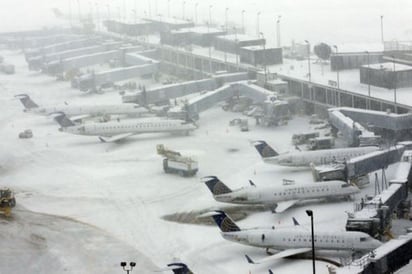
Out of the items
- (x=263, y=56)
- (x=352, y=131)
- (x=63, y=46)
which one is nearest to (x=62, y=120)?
(x=352, y=131)

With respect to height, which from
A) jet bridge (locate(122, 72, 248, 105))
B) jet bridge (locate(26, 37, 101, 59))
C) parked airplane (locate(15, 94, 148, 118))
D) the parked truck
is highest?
jet bridge (locate(26, 37, 101, 59))

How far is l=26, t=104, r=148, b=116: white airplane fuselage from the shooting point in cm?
12000

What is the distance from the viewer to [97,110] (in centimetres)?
12081

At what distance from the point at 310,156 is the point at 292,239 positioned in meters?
23.8

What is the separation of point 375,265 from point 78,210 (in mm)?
34123

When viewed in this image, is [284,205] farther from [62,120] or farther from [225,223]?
[62,120]

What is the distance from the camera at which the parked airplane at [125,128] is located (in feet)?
342

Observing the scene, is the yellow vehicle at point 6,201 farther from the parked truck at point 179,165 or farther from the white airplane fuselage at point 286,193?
the white airplane fuselage at point 286,193

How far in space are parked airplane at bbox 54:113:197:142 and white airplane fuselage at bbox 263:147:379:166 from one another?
74.3 feet

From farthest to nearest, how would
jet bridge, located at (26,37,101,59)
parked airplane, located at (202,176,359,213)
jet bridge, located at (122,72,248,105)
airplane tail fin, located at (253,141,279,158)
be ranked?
jet bridge, located at (26,37,101,59) → jet bridge, located at (122,72,248,105) → airplane tail fin, located at (253,141,279,158) → parked airplane, located at (202,176,359,213)

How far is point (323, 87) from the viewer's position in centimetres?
11056

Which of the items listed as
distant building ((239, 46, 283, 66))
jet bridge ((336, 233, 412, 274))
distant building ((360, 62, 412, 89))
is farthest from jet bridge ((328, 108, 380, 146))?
distant building ((239, 46, 283, 66))

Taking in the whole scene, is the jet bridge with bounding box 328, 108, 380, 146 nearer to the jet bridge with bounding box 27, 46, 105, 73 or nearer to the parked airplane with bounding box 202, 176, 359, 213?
the parked airplane with bounding box 202, 176, 359, 213

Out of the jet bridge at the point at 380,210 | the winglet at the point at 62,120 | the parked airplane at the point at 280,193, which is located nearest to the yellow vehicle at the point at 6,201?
the parked airplane at the point at 280,193
